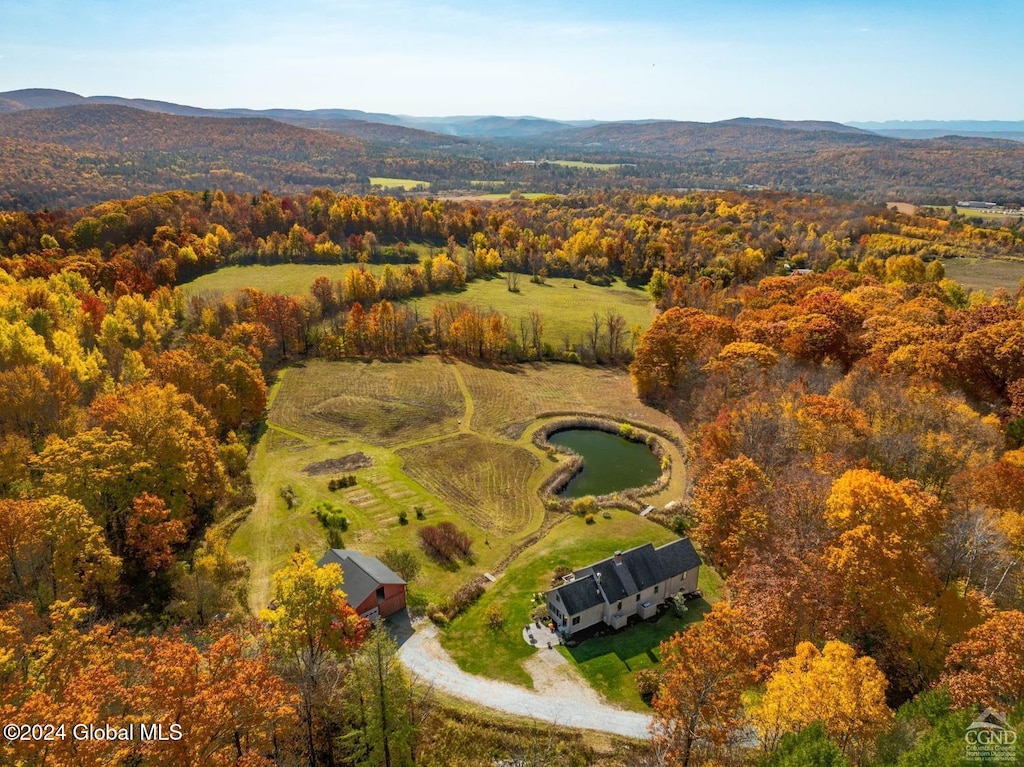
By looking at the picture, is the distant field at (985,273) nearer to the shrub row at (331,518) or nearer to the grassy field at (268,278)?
the shrub row at (331,518)

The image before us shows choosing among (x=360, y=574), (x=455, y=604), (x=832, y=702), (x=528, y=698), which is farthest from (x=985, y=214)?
(x=360, y=574)

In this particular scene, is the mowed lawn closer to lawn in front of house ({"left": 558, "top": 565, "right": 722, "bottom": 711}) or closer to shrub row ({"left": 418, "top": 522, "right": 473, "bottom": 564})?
lawn in front of house ({"left": 558, "top": 565, "right": 722, "bottom": 711})

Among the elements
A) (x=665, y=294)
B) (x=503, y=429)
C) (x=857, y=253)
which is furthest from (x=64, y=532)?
(x=857, y=253)

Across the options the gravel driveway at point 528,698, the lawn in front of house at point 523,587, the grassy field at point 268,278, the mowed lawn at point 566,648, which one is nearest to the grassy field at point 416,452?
the lawn in front of house at point 523,587

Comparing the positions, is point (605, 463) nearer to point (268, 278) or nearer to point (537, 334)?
point (537, 334)

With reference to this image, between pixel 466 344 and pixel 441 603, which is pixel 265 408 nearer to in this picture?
pixel 466 344
